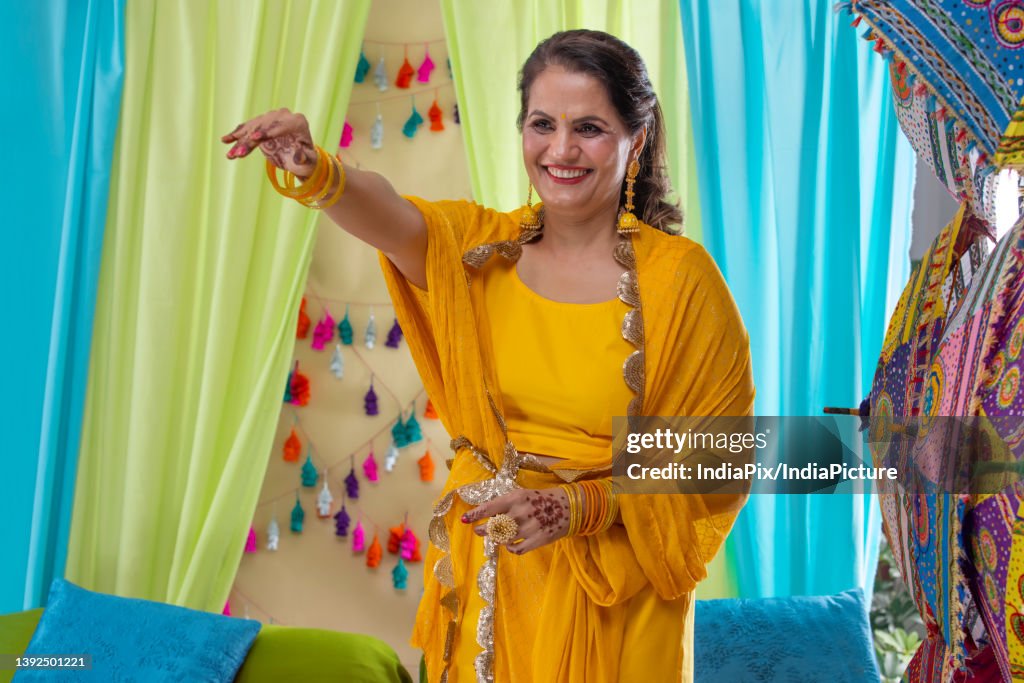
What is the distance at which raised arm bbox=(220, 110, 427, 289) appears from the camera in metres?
1.30

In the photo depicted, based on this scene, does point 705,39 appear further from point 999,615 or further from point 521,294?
point 999,615

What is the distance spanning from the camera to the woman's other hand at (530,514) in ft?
4.43

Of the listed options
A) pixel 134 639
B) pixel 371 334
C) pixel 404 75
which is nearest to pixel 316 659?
pixel 134 639

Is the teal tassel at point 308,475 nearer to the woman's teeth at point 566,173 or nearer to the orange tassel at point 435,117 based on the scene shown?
the orange tassel at point 435,117

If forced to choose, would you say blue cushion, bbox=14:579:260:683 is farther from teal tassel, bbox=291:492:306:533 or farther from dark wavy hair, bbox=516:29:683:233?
dark wavy hair, bbox=516:29:683:233

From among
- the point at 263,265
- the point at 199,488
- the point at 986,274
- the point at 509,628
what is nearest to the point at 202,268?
the point at 263,265

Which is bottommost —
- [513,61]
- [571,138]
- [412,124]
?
[571,138]

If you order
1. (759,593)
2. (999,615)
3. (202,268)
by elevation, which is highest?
(202,268)

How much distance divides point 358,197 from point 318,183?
0.28 ft

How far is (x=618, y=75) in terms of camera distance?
5.18 ft

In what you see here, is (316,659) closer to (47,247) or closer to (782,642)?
(782,642)

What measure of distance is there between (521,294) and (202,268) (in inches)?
56.7

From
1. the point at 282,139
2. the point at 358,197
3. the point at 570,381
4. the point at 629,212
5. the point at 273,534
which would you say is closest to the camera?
the point at 282,139

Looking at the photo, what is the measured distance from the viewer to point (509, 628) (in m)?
1.54
